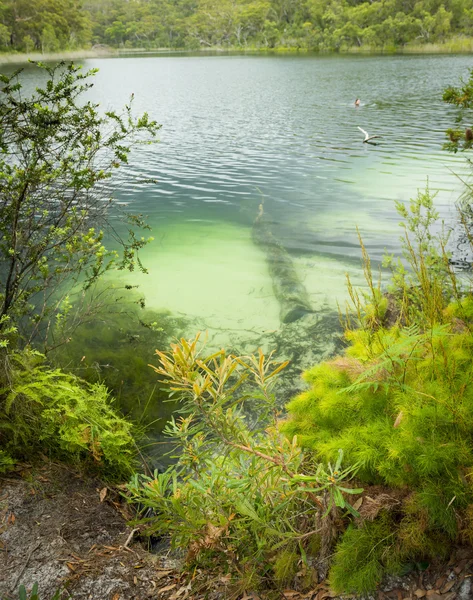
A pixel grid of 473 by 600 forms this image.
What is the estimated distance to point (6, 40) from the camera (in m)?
68.2

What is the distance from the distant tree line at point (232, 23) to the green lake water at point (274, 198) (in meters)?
39.6

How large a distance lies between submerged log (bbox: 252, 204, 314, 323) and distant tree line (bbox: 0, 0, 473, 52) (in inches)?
1929

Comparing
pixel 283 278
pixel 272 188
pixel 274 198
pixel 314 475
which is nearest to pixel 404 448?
pixel 314 475

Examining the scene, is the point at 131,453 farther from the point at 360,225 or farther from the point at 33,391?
the point at 360,225

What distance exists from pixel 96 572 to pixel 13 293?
2.17 meters

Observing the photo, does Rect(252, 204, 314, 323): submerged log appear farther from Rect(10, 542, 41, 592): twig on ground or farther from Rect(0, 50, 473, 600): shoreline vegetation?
Rect(10, 542, 41, 592): twig on ground

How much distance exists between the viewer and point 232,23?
141500 millimetres

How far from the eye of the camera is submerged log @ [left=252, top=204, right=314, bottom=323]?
20.4ft

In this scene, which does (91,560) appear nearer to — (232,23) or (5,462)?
(5,462)

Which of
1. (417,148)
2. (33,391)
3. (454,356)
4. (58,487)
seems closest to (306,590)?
(454,356)

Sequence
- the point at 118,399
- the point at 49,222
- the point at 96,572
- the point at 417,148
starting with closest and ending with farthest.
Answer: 1. the point at 96,572
2. the point at 49,222
3. the point at 118,399
4. the point at 417,148

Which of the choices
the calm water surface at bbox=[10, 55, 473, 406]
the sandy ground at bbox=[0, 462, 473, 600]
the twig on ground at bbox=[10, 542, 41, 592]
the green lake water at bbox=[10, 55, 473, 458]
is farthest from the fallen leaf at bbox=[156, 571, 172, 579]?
the calm water surface at bbox=[10, 55, 473, 406]

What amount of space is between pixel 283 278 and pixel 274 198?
447 centimetres

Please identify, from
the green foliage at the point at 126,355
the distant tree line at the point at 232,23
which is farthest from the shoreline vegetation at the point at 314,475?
the distant tree line at the point at 232,23
